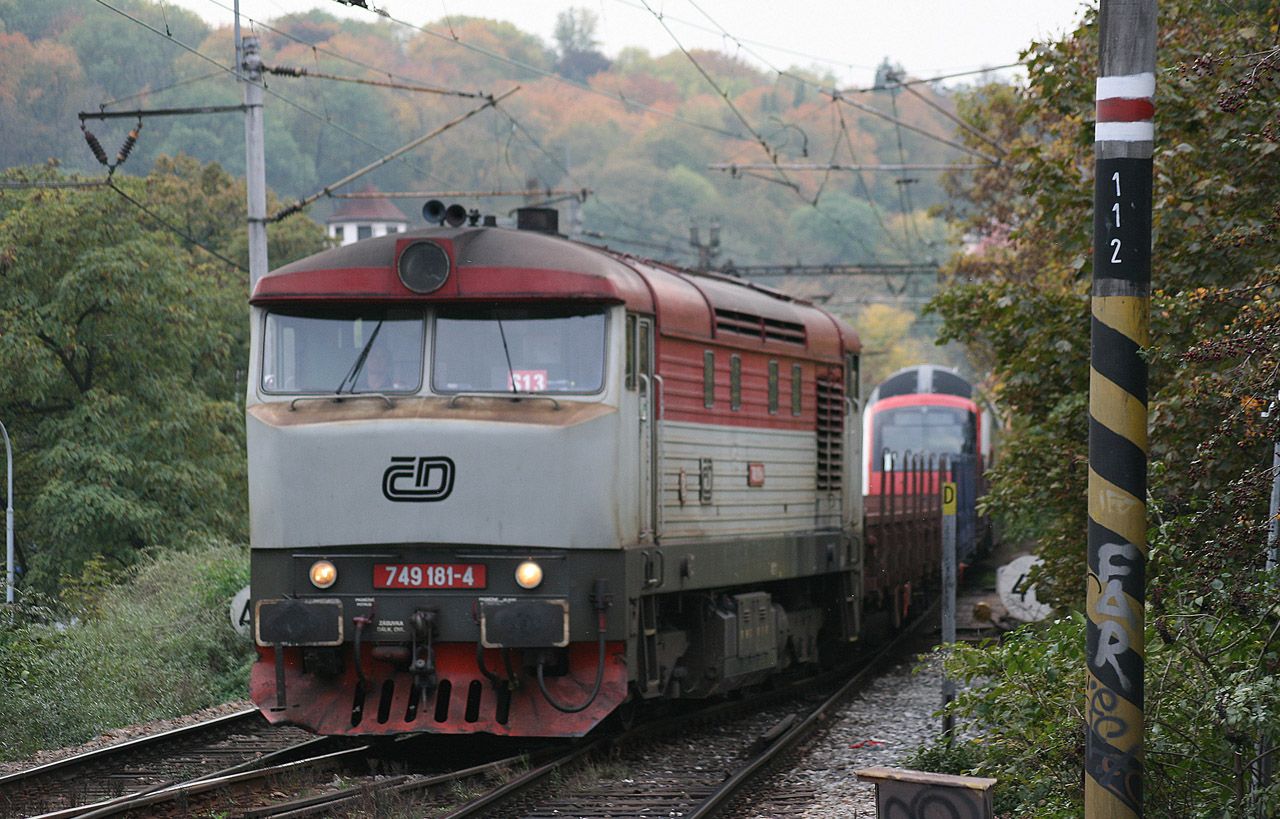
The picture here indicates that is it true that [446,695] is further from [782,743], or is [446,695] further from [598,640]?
[782,743]

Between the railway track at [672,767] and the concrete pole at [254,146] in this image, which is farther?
the concrete pole at [254,146]

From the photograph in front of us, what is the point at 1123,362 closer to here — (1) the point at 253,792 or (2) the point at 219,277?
(1) the point at 253,792

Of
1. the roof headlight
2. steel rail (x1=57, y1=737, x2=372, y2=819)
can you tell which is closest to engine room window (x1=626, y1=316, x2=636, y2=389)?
the roof headlight

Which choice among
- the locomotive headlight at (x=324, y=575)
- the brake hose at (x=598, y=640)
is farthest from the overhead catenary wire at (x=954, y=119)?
the locomotive headlight at (x=324, y=575)

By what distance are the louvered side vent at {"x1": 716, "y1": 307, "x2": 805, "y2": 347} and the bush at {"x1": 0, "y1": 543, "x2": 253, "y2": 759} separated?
247 inches

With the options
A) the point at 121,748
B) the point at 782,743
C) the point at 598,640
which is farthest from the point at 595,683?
the point at 121,748

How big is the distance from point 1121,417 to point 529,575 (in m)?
4.60

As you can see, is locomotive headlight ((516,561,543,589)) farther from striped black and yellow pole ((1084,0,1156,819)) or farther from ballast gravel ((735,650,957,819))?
striped black and yellow pole ((1084,0,1156,819))

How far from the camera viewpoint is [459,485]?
10.2 metres

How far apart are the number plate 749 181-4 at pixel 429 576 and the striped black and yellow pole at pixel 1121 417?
4.67 meters

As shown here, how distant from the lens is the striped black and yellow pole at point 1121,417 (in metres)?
6.30

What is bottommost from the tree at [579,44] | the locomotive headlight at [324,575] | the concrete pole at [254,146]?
the locomotive headlight at [324,575]

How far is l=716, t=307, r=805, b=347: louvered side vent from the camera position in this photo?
493 inches

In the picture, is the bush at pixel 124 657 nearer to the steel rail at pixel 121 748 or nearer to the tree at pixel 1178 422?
the steel rail at pixel 121 748
